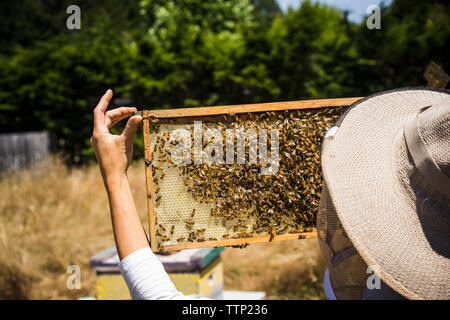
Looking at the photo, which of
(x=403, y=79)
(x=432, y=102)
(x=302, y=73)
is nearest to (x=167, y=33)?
(x=302, y=73)

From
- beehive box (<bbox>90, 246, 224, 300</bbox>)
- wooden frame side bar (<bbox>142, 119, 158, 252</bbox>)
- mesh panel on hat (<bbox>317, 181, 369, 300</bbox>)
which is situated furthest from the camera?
beehive box (<bbox>90, 246, 224, 300</bbox>)

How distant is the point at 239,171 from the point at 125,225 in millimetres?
1025

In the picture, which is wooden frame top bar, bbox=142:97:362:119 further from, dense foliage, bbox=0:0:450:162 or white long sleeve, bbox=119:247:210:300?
dense foliage, bbox=0:0:450:162

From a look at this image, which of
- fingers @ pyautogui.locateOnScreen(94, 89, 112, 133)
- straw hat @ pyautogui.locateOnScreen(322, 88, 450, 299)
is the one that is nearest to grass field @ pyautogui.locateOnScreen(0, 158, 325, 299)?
straw hat @ pyautogui.locateOnScreen(322, 88, 450, 299)

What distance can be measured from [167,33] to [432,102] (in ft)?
28.4

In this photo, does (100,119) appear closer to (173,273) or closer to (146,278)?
(146,278)

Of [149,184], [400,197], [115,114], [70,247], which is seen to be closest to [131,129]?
[115,114]

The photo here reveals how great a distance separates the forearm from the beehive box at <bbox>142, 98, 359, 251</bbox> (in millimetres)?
815

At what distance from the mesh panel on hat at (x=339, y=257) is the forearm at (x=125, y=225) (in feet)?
2.41

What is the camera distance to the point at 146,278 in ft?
4.10

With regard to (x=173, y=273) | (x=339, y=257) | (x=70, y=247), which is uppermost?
(x=339, y=257)

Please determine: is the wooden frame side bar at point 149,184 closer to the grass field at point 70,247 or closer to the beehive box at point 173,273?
the beehive box at point 173,273

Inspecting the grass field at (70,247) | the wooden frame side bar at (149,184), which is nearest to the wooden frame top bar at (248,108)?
the wooden frame side bar at (149,184)

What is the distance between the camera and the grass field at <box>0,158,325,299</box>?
4441 millimetres
